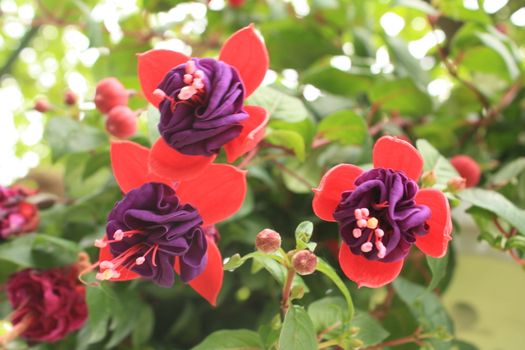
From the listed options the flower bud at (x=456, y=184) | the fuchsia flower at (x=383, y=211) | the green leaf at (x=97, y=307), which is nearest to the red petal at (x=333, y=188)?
the fuchsia flower at (x=383, y=211)

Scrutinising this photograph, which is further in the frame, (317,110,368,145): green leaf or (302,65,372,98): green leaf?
(302,65,372,98): green leaf

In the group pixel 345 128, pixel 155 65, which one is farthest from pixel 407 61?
pixel 155 65

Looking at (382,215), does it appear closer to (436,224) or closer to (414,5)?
(436,224)

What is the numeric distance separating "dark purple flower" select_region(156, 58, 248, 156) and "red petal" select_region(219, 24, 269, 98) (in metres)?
0.03

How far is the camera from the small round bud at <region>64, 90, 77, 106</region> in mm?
667

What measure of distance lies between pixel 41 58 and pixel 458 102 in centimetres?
115

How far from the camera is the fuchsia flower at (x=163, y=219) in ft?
1.32

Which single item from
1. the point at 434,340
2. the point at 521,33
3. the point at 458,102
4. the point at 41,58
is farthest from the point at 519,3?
the point at 41,58

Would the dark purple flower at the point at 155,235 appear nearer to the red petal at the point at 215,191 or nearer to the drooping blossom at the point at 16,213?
the red petal at the point at 215,191

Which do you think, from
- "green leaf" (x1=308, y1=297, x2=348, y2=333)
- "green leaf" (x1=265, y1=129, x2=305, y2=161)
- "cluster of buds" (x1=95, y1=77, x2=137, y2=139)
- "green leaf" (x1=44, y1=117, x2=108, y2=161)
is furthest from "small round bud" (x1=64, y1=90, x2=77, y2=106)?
"green leaf" (x1=308, y1=297, x2=348, y2=333)

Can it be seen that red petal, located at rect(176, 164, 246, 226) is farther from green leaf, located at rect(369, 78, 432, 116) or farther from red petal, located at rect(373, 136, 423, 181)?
green leaf, located at rect(369, 78, 432, 116)

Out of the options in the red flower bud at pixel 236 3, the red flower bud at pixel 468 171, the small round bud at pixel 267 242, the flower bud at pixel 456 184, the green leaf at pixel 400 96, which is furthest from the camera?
the red flower bud at pixel 236 3

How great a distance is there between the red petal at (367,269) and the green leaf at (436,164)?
124mm

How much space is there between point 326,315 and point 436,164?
160 millimetres
